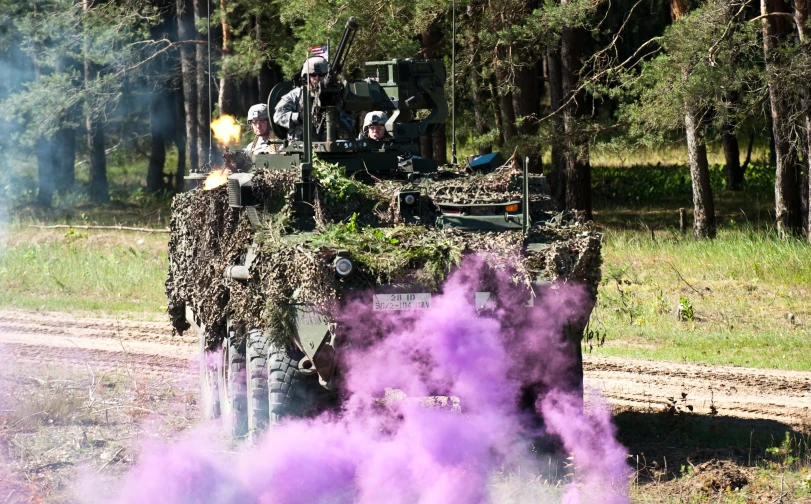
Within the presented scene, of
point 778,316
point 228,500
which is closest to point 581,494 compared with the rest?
point 228,500

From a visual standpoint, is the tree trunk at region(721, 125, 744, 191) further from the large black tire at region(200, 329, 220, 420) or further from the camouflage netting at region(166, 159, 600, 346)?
the large black tire at region(200, 329, 220, 420)

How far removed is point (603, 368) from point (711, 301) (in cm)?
357

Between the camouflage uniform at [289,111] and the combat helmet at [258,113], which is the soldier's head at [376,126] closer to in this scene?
the camouflage uniform at [289,111]

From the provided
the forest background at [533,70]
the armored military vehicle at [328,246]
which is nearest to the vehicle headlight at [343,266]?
the armored military vehicle at [328,246]

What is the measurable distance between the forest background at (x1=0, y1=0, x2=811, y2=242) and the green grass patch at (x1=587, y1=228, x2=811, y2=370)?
1.63 metres

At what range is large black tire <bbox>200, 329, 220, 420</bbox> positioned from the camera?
9.39 m

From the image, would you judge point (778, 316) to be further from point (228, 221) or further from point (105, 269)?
point (105, 269)

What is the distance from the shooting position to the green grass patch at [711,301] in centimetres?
1196

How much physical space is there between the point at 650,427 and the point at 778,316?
5.22 meters

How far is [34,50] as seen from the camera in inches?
731

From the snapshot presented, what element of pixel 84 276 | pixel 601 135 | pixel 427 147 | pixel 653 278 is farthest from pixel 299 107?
pixel 427 147

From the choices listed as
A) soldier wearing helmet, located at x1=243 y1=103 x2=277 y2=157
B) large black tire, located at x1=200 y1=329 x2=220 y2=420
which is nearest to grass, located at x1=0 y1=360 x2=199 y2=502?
large black tire, located at x1=200 y1=329 x2=220 y2=420

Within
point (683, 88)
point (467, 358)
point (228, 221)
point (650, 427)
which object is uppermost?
point (683, 88)

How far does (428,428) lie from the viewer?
292 inches
